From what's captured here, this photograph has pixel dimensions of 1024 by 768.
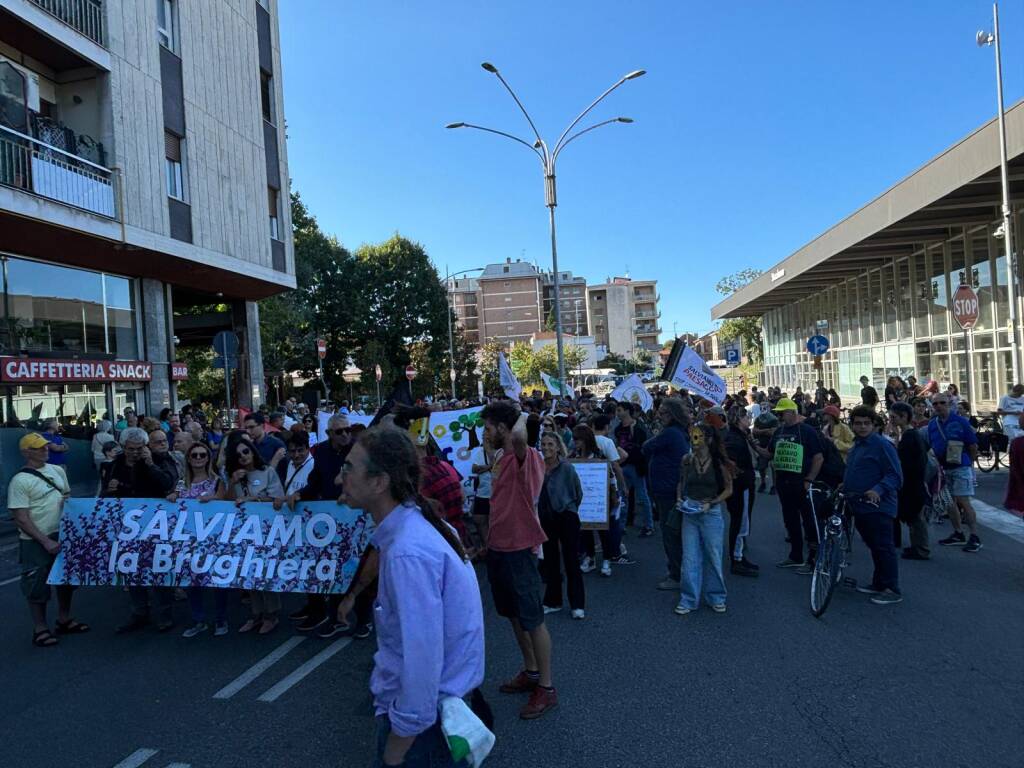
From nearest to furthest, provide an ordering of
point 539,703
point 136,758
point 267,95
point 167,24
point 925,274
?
point 136,758 < point 539,703 < point 167,24 < point 267,95 < point 925,274

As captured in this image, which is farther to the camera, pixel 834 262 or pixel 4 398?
pixel 834 262

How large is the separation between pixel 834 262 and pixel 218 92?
22453 millimetres

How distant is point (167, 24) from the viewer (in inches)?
692

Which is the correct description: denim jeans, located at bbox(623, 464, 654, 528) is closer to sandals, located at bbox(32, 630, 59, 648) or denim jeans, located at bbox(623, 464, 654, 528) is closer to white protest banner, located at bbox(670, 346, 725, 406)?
white protest banner, located at bbox(670, 346, 725, 406)

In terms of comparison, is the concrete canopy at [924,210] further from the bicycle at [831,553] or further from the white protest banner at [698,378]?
the bicycle at [831,553]

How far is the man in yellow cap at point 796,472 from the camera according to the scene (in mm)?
7355

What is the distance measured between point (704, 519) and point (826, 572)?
109 cm

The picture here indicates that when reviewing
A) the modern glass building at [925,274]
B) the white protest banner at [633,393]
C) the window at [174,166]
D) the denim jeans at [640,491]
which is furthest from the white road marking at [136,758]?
the window at [174,166]

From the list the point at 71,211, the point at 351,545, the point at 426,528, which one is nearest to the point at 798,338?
the point at 71,211

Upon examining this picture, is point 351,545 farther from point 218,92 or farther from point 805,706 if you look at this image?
point 218,92

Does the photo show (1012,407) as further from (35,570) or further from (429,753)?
(35,570)

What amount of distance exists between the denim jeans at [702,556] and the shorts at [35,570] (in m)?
5.32

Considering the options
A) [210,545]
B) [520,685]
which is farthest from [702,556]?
[210,545]

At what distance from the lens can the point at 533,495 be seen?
4.51m
